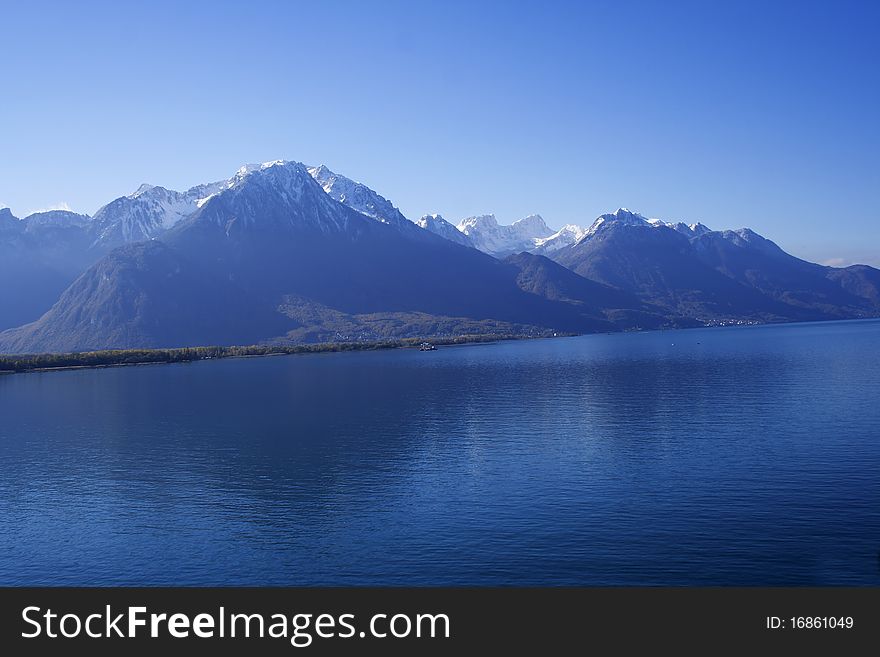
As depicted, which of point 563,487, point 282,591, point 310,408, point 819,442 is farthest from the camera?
point 310,408

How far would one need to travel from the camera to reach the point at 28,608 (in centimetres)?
4306

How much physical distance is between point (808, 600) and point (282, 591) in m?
33.1

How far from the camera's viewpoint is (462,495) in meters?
69.5

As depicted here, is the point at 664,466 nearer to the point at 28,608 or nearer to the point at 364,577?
the point at 364,577

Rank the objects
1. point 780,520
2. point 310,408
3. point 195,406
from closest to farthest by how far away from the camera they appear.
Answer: point 780,520 → point 310,408 → point 195,406

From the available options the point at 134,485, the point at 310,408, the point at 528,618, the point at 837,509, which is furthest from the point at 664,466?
the point at 310,408

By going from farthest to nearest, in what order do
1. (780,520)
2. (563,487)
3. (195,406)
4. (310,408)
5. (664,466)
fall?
(195,406)
(310,408)
(664,466)
(563,487)
(780,520)

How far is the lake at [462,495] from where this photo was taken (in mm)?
51000

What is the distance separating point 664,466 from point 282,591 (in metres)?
45.9

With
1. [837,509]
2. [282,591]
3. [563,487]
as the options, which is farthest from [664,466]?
[282,591]

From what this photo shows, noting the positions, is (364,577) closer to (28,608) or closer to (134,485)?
(28,608)

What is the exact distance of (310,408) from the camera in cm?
14388

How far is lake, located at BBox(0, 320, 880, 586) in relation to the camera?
51.0 m

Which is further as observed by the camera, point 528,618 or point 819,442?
point 819,442
